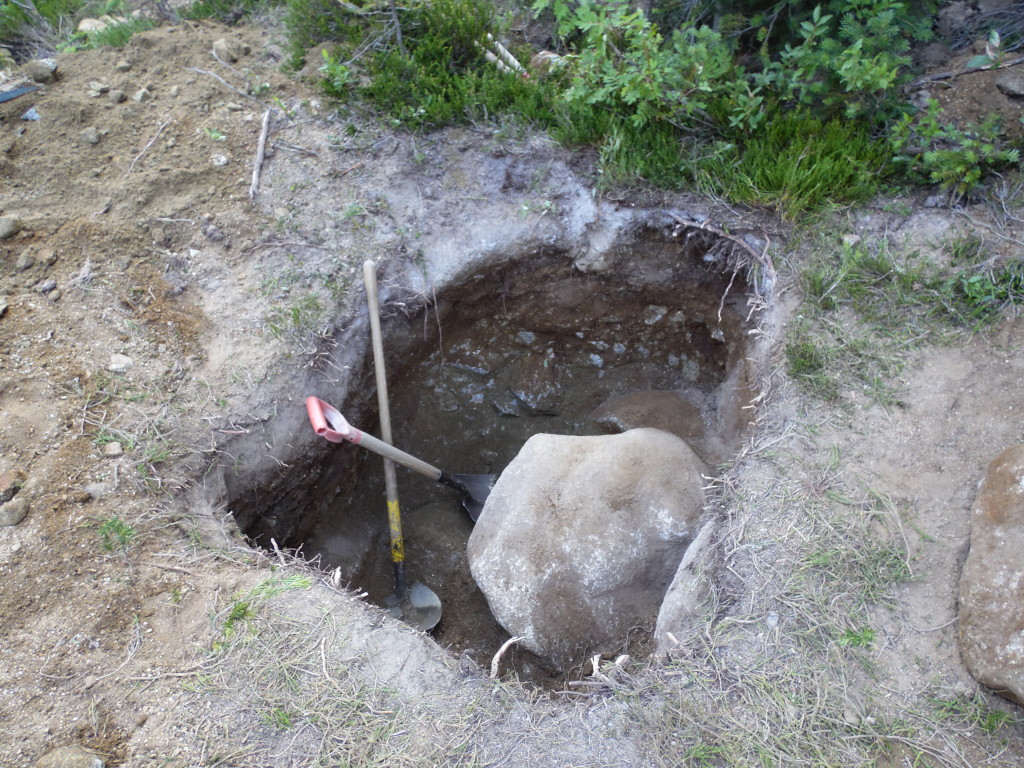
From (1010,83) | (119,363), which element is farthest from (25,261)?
(1010,83)

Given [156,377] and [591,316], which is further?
[591,316]

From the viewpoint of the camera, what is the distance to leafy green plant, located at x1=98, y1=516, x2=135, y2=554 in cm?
233

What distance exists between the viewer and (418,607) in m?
3.25

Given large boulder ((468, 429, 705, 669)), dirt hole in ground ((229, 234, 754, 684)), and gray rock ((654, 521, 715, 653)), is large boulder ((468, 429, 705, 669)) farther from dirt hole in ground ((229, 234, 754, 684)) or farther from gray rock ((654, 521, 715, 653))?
dirt hole in ground ((229, 234, 754, 684))

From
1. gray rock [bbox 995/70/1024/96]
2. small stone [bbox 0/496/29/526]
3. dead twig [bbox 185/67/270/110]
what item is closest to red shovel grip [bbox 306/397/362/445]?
small stone [bbox 0/496/29/526]

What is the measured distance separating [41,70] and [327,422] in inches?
97.6

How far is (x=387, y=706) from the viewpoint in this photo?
2.08m

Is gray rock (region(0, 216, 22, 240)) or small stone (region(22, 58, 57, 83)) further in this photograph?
small stone (region(22, 58, 57, 83))

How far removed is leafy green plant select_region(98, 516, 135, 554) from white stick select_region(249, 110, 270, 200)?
5.47 ft

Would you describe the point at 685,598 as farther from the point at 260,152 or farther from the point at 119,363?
the point at 260,152

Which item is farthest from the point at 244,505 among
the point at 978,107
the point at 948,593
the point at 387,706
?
the point at 978,107

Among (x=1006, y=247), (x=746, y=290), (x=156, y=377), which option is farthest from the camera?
(x=746, y=290)

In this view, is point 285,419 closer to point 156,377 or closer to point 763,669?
point 156,377

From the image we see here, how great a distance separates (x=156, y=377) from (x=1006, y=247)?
3.46 metres
